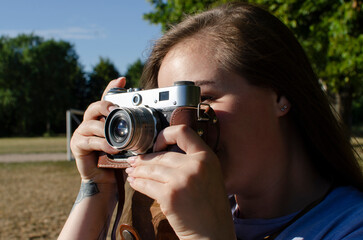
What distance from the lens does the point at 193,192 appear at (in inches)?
43.9

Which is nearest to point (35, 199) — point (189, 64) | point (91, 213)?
point (91, 213)

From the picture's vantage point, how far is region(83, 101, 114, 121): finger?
5.60 feet

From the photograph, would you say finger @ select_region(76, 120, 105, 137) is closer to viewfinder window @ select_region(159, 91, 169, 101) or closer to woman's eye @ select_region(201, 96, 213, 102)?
viewfinder window @ select_region(159, 91, 169, 101)

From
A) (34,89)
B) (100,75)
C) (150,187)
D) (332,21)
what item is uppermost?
(100,75)

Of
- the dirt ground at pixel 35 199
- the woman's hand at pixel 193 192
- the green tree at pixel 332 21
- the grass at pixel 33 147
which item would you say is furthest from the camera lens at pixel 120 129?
the grass at pixel 33 147

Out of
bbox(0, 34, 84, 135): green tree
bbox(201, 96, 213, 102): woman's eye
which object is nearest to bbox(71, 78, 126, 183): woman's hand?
bbox(201, 96, 213, 102): woman's eye

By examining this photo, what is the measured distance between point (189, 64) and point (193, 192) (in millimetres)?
569

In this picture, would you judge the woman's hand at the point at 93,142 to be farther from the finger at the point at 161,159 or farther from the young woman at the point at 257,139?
the finger at the point at 161,159

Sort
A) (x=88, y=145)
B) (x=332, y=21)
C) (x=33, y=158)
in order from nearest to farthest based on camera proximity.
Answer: (x=88, y=145), (x=332, y=21), (x=33, y=158)

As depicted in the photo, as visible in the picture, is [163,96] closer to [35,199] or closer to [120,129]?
[120,129]

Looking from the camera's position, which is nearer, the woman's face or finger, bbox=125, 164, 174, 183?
finger, bbox=125, 164, 174, 183

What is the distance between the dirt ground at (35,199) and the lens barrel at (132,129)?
13.6 feet

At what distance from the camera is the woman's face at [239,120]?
1.40m

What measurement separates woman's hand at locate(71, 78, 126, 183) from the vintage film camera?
20cm
